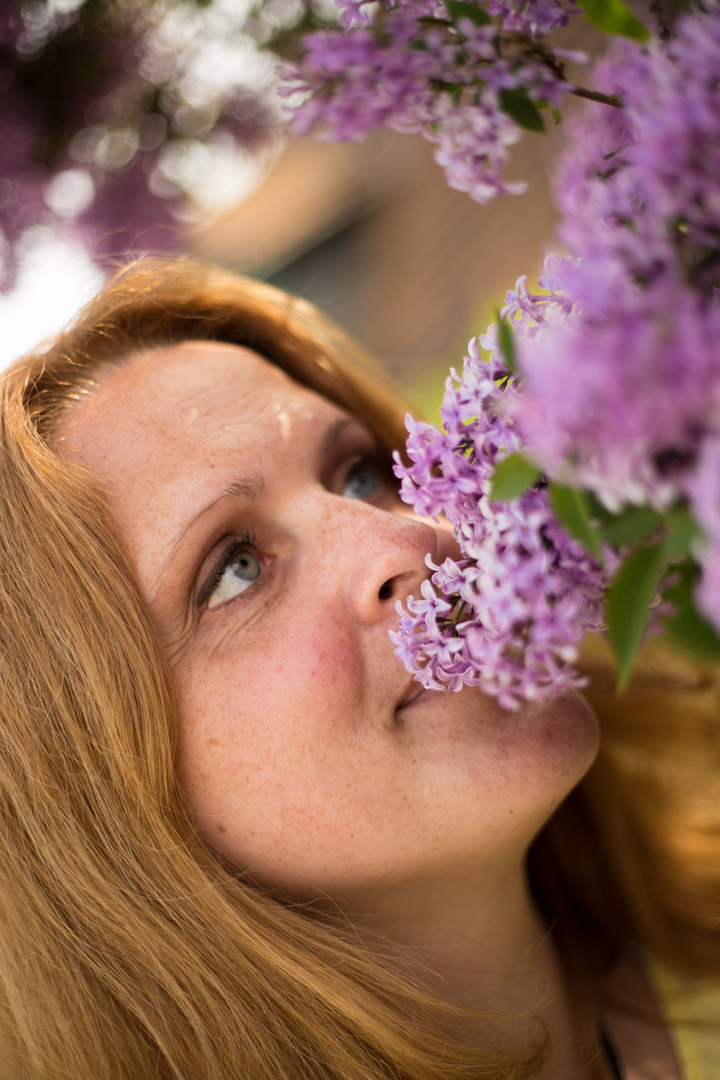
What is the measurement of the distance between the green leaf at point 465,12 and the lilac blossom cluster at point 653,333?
0.45 feet

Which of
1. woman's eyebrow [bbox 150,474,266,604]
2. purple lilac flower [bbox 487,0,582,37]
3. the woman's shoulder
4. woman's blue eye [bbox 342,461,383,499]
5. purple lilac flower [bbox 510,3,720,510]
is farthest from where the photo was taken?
woman's blue eye [bbox 342,461,383,499]

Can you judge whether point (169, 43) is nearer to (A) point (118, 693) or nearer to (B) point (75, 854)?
(A) point (118, 693)

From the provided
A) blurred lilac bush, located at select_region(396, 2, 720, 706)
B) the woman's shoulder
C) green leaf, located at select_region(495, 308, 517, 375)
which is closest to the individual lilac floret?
blurred lilac bush, located at select_region(396, 2, 720, 706)

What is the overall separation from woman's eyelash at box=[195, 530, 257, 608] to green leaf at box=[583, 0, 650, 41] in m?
0.84

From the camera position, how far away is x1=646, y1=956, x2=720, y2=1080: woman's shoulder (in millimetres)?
1478

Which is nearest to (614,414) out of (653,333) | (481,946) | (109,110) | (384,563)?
(653,333)

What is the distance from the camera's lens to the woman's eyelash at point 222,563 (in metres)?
1.21

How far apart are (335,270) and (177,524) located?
4598 mm

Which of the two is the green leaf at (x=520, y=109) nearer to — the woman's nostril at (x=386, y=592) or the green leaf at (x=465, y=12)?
the green leaf at (x=465, y=12)

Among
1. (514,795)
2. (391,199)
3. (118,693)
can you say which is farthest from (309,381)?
(391,199)

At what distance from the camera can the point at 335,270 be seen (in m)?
5.36

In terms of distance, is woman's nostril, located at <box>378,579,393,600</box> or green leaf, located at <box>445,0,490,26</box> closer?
green leaf, located at <box>445,0,490,26</box>

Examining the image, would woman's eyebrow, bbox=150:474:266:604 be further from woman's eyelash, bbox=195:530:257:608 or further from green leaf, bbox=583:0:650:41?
Result: green leaf, bbox=583:0:650:41

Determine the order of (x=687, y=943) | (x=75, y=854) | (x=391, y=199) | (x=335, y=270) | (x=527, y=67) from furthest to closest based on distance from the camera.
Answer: (x=335, y=270) < (x=391, y=199) < (x=687, y=943) < (x=75, y=854) < (x=527, y=67)
